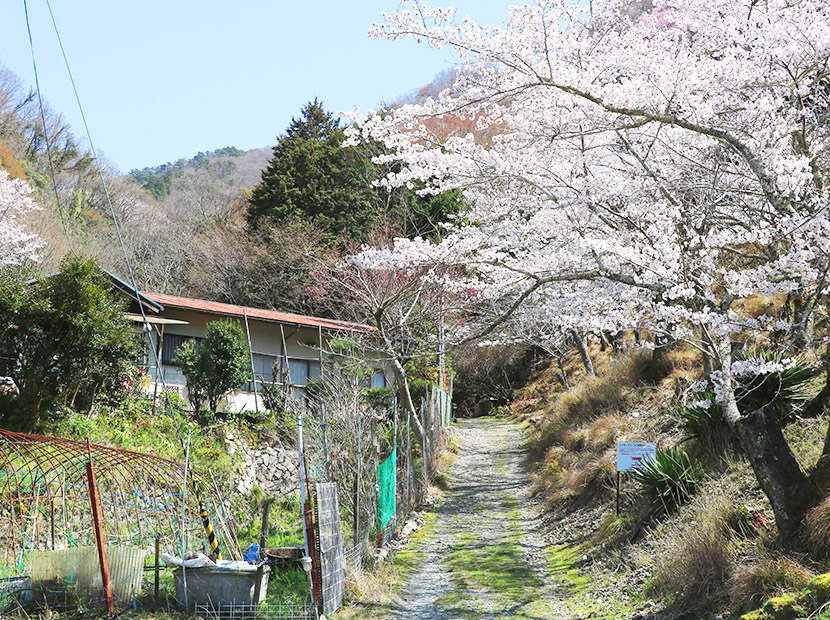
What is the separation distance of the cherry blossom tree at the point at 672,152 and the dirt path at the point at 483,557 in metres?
3.53

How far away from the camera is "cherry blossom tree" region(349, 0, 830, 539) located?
7.07 metres

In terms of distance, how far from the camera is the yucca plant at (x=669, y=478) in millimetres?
9195

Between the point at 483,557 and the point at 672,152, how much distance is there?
22.8 feet

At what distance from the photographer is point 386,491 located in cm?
1098

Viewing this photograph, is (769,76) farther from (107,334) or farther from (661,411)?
(107,334)

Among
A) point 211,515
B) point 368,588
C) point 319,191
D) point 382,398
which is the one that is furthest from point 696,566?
point 319,191

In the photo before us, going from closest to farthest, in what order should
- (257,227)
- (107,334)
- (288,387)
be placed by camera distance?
(107,334) → (288,387) → (257,227)

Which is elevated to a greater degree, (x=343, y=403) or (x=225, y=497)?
(x=343, y=403)

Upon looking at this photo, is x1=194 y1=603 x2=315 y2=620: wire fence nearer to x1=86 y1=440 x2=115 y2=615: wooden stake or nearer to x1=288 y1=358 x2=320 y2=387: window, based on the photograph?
x1=86 y1=440 x2=115 y2=615: wooden stake

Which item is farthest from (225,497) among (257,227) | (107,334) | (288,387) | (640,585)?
(257,227)

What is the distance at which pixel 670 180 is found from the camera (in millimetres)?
10086

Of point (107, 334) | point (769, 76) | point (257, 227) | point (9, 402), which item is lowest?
point (9, 402)

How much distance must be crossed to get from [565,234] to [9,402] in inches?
411

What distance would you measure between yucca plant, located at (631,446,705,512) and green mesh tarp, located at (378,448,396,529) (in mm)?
3805
